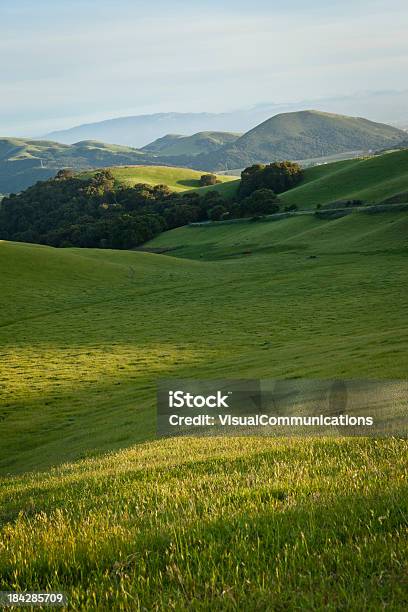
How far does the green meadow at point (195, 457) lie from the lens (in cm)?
522

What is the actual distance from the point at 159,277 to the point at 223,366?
176ft

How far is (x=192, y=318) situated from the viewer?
60156mm

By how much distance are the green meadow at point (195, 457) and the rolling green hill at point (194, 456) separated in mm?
39

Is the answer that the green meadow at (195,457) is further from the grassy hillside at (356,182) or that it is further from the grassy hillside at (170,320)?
the grassy hillside at (356,182)

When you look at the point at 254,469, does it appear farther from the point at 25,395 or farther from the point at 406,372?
the point at 25,395

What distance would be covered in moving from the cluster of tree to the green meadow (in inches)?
3458

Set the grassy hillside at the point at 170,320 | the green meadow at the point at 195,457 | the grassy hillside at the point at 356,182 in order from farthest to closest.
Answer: the grassy hillside at the point at 356,182, the grassy hillside at the point at 170,320, the green meadow at the point at 195,457

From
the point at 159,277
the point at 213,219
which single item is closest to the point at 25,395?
the point at 159,277

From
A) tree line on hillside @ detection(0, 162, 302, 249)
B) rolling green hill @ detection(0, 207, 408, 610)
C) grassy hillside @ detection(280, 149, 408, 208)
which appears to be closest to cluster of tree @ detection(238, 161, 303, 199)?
tree line on hillside @ detection(0, 162, 302, 249)

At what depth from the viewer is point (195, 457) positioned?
12.6 meters

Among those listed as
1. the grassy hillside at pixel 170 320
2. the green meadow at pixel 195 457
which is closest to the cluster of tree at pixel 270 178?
the grassy hillside at pixel 170 320

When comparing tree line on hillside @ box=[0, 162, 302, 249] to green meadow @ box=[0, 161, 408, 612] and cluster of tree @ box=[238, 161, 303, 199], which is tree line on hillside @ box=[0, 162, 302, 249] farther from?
green meadow @ box=[0, 161, 408, 612]

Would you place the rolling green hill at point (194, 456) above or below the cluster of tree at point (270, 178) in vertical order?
below

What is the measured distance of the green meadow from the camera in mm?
5223
